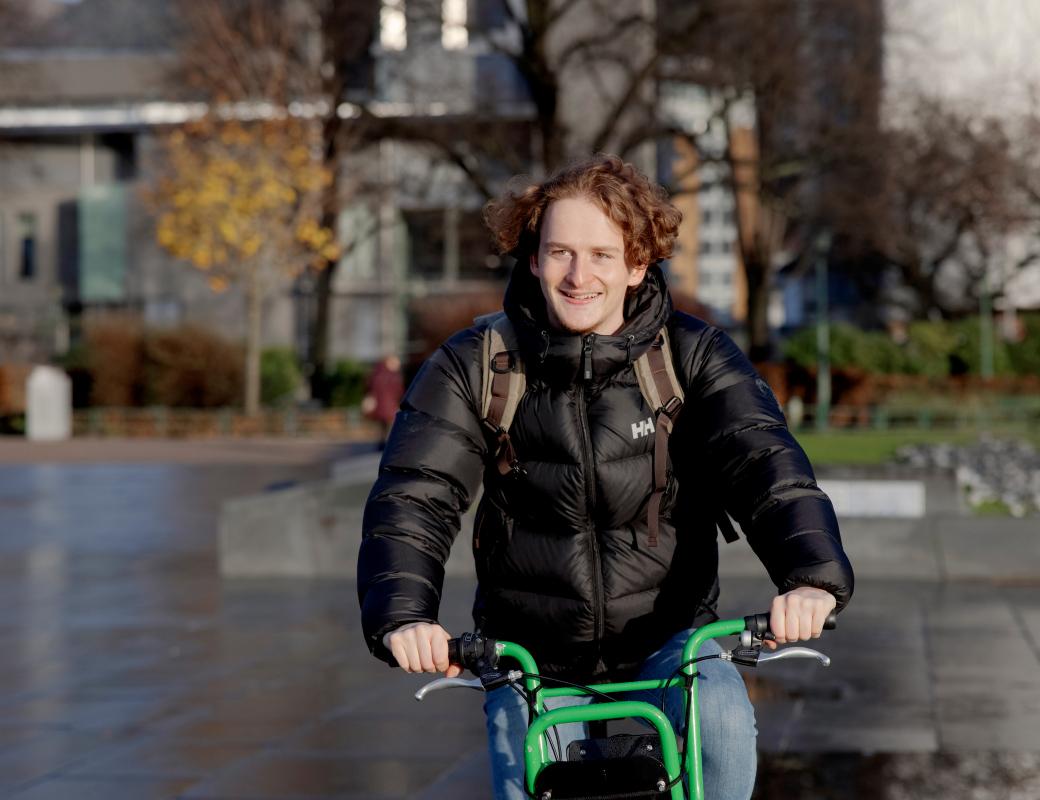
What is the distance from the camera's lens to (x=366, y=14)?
116ft

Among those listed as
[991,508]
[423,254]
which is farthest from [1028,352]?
[991,508]

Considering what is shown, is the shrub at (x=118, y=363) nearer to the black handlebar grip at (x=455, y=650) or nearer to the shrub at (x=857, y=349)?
the shrub at (x=857, y=349)

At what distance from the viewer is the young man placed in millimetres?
3547

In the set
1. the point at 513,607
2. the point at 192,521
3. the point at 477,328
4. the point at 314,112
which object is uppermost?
the point at 314,112

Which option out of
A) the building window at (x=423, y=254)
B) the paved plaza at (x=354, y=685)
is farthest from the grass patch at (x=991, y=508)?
the building window at (x=423, y=254)

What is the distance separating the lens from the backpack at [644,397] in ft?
11.8

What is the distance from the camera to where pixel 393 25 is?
118ft

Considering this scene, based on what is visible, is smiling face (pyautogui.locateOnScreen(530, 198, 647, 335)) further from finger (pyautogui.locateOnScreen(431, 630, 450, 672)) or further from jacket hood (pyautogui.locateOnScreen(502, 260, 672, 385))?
finger (pyautogui.locateOnScreen(431, 630, 450, 672))

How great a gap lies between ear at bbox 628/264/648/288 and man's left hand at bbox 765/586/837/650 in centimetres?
79

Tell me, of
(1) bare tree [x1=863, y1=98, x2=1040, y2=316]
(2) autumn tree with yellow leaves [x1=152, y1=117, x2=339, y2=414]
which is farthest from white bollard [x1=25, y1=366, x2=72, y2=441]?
(1) bare tree [x1=863, y1=98, x2=1040, y2=316]

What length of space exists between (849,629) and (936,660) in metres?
1.11

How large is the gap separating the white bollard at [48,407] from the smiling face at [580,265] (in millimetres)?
33134

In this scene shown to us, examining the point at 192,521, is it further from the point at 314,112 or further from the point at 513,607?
the point at 314,112

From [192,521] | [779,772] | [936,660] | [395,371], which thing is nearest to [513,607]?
[779,772]
